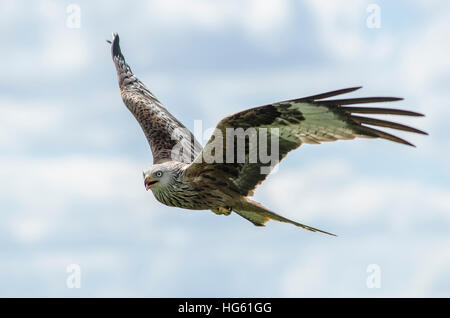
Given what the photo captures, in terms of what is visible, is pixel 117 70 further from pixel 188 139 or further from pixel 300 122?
pixel 300 122

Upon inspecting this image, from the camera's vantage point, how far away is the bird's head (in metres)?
11.6

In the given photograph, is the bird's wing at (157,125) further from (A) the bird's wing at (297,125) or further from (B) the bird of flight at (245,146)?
(A) the bird's wing at (297,125)

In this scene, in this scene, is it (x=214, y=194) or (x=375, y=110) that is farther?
(x=214, y=194)

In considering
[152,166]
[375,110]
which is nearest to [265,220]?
[152,166]

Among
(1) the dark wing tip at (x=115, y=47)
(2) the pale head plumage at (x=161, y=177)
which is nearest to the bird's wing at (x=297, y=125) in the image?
(2) the pale head plumage at (x=161, y=177)

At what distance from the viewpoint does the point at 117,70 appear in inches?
632

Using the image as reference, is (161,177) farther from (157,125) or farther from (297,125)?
(157,125)

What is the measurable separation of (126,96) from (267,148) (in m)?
4.84

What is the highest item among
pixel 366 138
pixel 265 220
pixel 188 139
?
pixel 188 139

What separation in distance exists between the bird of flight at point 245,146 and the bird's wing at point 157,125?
0.02m

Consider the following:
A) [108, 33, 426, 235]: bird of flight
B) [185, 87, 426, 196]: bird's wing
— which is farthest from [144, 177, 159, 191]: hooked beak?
[185, 87, 426, 196]: bird's wing

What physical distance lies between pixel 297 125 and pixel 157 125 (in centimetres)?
389

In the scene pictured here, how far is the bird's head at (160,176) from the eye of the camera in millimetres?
11562

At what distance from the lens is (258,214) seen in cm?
1207
